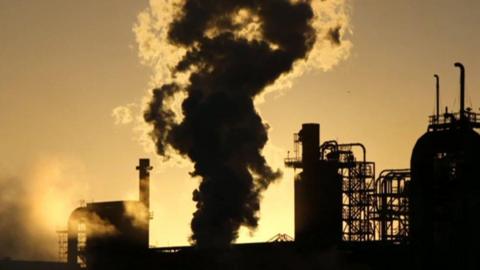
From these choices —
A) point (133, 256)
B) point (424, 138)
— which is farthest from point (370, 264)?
point (133, 256)

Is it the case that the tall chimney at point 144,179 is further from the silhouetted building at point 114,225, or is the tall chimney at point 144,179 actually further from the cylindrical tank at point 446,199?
the cylindrical tank at point 446,199

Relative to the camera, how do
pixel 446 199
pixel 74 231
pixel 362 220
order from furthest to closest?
pixel 74 231 → pixel 362 220 → pixel 446 199

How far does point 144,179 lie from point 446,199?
31.5m

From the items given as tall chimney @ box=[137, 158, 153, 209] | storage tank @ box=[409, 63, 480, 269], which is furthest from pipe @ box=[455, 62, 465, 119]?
tall chimney @ box=[137, 158, 153, 209]

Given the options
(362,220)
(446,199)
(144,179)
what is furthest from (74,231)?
(446,199)

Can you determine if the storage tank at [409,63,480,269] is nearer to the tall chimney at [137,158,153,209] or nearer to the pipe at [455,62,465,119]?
the pipe at [455,62,465,119]

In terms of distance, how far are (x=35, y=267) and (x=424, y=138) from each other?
50731mm

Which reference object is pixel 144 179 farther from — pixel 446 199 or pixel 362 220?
pixel 446 199

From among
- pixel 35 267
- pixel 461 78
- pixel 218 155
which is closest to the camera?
pixel 218 155

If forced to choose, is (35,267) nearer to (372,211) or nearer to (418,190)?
(372,211)

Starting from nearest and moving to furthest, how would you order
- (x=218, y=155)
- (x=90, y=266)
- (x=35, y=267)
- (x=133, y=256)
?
1. (x=218, y=155)
2. (x=133, y=256)
3. (x=90, y=266)
4. (x=35, y=267)

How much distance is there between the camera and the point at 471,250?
82.1m

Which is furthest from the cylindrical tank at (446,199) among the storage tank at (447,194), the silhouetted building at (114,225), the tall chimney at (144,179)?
the tall chimney at (144,179)

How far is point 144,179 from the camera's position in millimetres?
109188
